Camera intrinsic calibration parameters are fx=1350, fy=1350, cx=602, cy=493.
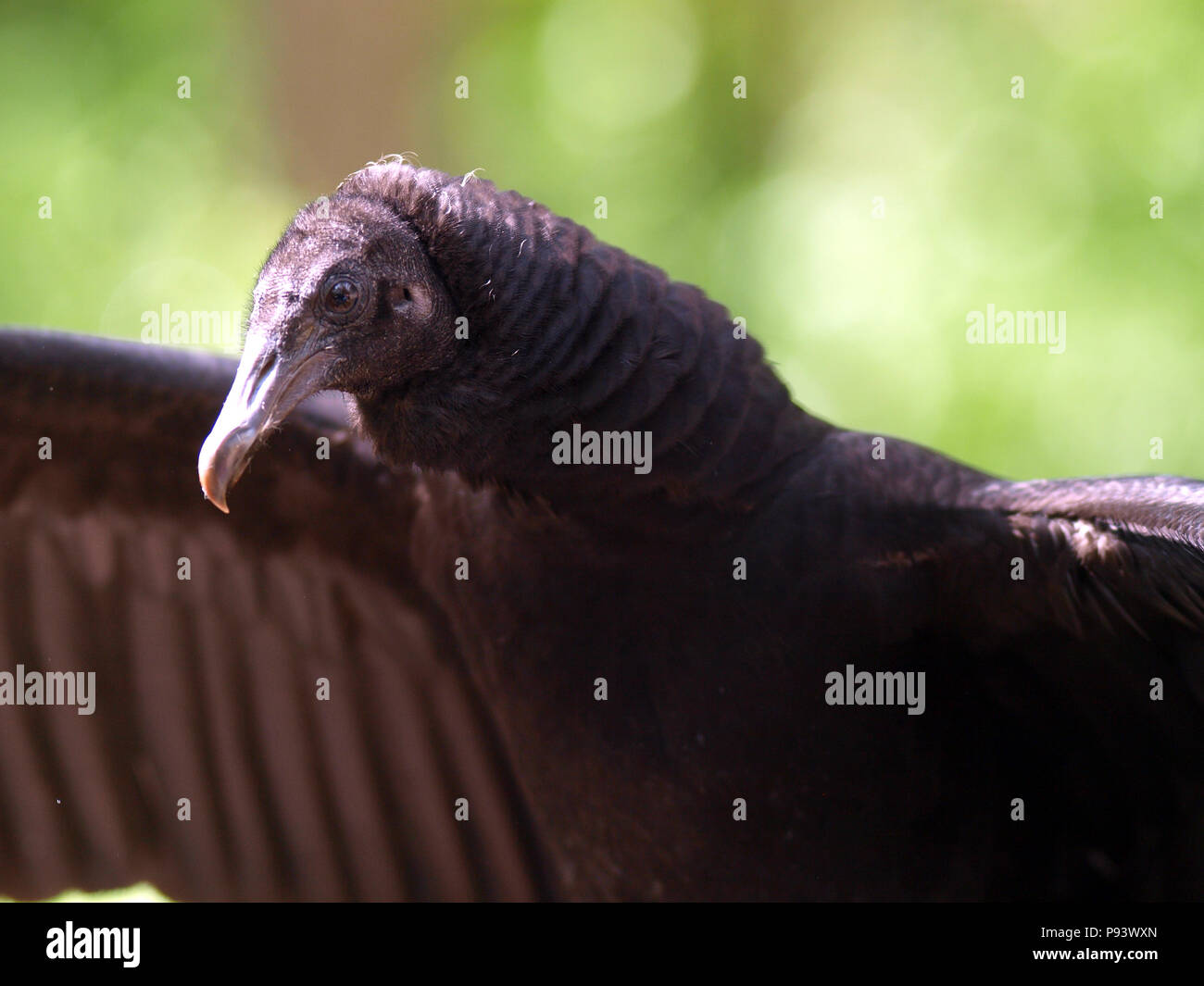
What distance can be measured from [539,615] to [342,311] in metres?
0.68

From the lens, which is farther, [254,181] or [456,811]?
[254,181]

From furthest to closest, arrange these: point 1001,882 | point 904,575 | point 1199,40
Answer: point 1199,40
point 1001,882
point 904,575

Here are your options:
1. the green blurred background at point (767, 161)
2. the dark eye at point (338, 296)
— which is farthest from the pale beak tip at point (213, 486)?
the green blurred background at point (767, 161)

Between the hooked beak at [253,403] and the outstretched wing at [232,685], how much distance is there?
0.74 meters

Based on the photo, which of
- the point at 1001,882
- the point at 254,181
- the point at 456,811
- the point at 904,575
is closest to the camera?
the point at 904,575

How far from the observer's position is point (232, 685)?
11.1ft

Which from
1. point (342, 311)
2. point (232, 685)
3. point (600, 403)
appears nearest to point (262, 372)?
point (342, 311)

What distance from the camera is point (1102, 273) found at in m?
5.86

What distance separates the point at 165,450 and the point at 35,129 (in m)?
4.46

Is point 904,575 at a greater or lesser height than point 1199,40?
lesser

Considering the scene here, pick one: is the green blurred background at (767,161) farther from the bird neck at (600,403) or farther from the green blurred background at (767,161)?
the bird neck at (600,403)

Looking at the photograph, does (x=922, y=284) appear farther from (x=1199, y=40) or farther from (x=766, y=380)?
(x=766, y=380)

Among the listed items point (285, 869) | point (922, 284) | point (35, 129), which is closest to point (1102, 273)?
point (922, 284)

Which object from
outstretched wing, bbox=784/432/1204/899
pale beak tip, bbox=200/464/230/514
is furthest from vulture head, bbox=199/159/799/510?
outstretched wing, bbox=784/432/1204/899
